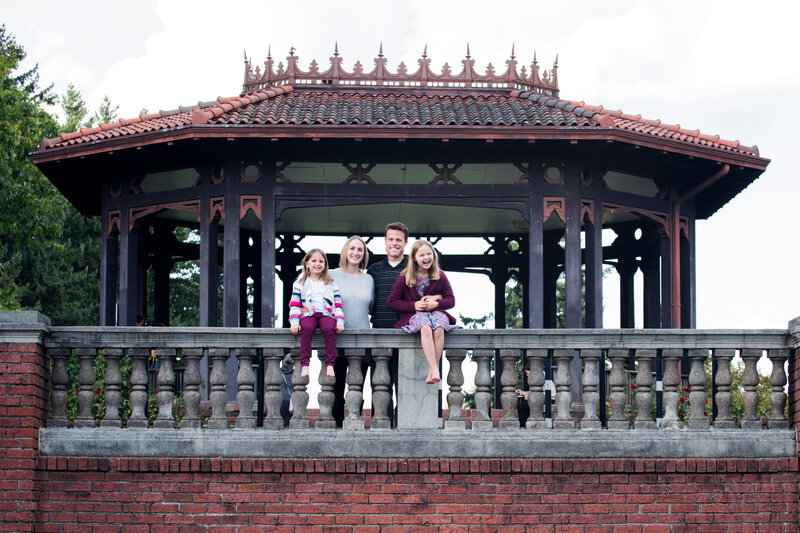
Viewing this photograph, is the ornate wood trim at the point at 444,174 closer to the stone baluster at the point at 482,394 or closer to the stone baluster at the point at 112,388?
Answer: the stone baluster at the point at 482,394

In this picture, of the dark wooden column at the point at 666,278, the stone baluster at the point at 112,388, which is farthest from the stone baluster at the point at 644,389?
the dark wooden column at the point at 666,278

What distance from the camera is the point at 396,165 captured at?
57.2 ft

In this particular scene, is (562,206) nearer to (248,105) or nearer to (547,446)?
(248,105)

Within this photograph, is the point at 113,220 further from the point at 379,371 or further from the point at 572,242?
the point at 379,371

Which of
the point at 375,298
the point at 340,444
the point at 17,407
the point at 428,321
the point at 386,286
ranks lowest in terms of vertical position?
the point at 340,444

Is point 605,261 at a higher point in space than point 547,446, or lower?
higher

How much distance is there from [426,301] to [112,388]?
9.32ft

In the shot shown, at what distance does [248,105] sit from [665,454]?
31.6 ft

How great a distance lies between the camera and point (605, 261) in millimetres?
20844

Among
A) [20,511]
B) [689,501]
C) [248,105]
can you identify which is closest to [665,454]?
[689,501]

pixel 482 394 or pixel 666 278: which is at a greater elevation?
pixel 666 278

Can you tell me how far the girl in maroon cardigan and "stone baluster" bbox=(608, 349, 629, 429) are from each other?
4.79ft

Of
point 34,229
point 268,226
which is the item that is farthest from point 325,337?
point 34,229

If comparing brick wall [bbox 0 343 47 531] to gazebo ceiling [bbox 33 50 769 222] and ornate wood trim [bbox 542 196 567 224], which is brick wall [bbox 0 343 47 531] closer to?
gazebo ceiling [bbox 33 50 769 222]
